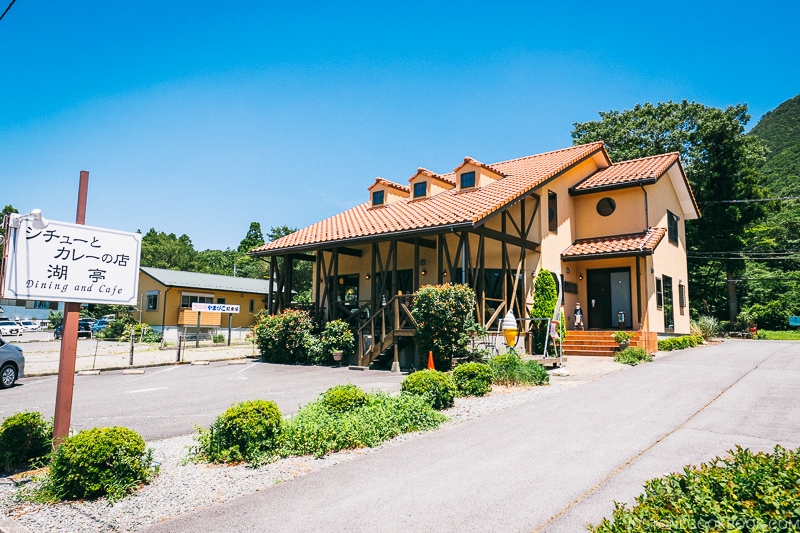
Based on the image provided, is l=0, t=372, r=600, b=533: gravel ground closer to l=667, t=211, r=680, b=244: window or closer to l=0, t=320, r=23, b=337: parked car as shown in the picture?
l=667, t=211, r=680, b=244: window

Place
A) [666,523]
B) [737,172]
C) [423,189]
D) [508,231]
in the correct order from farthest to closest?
1. [737,172]
2. [423,189]
3. [508,231]
4. [666,523]

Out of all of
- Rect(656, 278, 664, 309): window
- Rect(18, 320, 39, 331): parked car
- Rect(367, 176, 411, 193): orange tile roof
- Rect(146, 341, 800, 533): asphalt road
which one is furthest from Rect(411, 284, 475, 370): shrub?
Rect(18, 320, 39, 331): parked car

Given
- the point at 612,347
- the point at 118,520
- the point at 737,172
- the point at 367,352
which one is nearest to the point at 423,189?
the point at 367,352

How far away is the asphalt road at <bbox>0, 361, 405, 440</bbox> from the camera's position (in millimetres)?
8320

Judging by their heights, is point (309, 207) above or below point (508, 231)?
above

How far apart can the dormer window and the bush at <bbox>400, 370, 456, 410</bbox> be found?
11513mm

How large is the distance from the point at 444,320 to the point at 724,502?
976 cm

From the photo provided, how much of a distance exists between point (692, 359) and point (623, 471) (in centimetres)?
1210

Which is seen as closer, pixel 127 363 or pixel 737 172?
pixel 127 363

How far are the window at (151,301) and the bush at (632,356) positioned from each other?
28990 millimetres

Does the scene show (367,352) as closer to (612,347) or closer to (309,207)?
(612,347)

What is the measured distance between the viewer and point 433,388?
8414mm

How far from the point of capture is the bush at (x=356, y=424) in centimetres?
618

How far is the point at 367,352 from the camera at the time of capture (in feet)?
50.9
